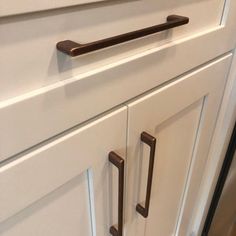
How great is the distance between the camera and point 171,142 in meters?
0.65

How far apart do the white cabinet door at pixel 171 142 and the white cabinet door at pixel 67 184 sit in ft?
0.17

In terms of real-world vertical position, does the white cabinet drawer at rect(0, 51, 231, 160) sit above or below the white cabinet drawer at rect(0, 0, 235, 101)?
below

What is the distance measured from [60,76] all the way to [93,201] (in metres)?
0.25

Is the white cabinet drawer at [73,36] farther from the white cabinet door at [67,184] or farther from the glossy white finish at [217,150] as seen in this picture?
the glossy white finish at [217,150]

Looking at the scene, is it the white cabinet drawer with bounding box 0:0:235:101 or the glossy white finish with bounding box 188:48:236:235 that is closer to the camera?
the white cabinet drawer with bounding box 0:0:235:101

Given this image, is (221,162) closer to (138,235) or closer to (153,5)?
(138,235)

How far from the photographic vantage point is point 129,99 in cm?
46

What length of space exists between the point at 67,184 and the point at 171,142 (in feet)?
0.97

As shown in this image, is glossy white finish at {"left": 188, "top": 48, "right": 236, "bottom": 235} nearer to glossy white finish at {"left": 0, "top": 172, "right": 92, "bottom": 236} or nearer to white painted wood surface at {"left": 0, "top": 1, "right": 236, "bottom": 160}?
white painted wood surface at {"left": 0, "top": 1, "right": 236, "bottom": 160}

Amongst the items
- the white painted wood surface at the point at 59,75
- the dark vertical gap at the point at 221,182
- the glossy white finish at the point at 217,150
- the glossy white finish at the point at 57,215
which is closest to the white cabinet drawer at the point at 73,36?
the white painted wood surface at the point at 59,75

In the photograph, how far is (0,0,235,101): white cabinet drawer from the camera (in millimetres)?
290


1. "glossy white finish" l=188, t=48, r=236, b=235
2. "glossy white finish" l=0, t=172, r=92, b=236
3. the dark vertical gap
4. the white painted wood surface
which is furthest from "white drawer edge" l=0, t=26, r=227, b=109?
the dark vertical gap

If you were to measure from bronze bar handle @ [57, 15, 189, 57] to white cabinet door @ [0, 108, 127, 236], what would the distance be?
0.12 m

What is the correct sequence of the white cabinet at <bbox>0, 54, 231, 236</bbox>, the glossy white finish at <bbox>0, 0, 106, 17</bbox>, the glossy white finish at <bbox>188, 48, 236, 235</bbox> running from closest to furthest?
the glossy white finish at <bbox>0, 0, 106, 17</bbox> → the white cabinet at <bbox>0, 54, 231, 236</bbox> → the glossy white finish at <bbox>188, 48, 236, 235</bbox>
